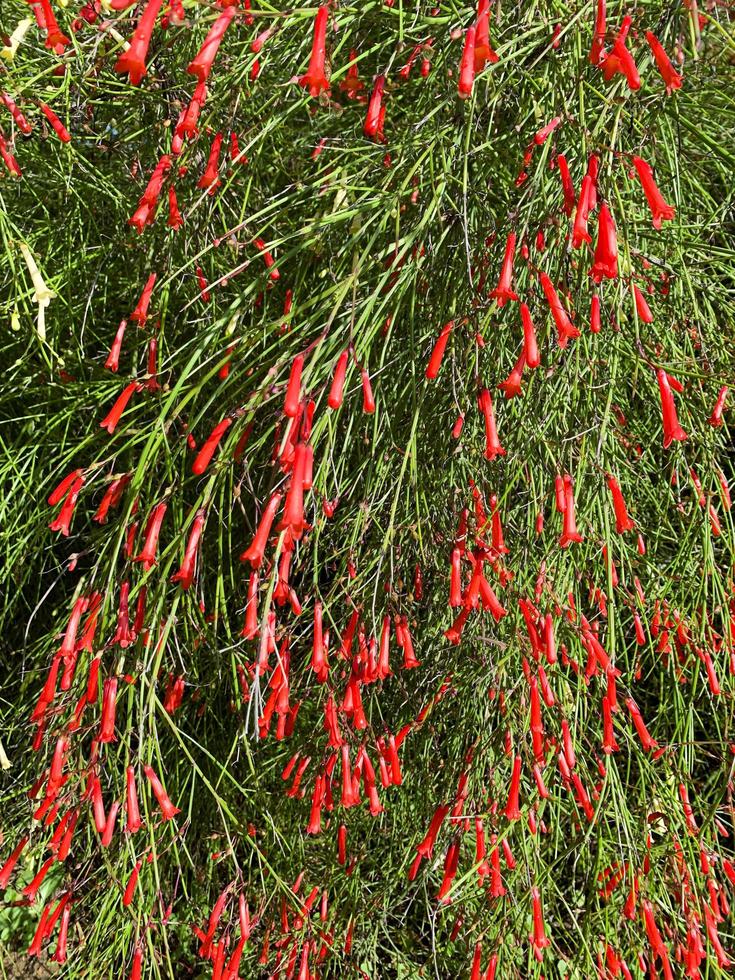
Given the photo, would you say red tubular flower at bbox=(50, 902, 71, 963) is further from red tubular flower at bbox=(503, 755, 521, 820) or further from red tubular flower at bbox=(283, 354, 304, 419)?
red tubular flower at bbox=(283, 354, 304, 419)

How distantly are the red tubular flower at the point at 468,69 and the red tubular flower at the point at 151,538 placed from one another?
870mm

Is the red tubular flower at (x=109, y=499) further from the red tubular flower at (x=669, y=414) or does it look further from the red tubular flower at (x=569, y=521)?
the red tubular flower at (x=669, y=414)

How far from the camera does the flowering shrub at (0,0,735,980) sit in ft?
5.25

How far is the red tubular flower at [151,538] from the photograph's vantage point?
1.53m

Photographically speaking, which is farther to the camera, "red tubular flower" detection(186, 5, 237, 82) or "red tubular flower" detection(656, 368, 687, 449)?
"red tubular flower" detection(656, 368, 687, 449)

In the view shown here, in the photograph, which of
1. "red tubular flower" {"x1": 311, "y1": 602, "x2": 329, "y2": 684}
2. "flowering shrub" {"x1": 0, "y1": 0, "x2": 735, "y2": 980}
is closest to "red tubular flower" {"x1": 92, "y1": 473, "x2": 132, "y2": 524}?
"flowering shrub" {"x1": 0, "y1": 0, "x2": 735, "y2": 980}

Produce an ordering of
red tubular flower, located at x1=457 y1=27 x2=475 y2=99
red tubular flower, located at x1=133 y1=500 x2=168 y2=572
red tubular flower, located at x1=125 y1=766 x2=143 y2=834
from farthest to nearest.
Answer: red tubular flower, located at x1=125 y1=766 x2=143 y2=834 < red tubular flower, located at x1=133 y1=500 x2=168 y2=572 < red tubular flower, located at x1=457 y1=27 x2=475 y2=99

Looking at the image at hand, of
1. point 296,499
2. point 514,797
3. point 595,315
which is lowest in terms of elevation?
point 514,797

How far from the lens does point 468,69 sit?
4.02ft

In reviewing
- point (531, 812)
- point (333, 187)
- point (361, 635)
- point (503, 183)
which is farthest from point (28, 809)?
point (503, 183)

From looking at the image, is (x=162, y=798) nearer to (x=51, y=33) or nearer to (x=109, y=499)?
(x=109, y=499)

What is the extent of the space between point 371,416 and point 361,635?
52 centimetres

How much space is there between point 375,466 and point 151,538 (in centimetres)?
56

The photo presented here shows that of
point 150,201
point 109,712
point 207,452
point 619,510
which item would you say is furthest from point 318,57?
point 109,712
